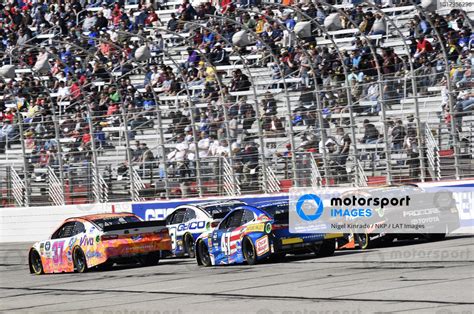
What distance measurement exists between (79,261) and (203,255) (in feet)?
8.52

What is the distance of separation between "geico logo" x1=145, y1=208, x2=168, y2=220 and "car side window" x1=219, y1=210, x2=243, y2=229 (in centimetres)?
983

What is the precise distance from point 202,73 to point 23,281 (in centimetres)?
1338

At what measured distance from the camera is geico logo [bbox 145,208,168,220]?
30.1m

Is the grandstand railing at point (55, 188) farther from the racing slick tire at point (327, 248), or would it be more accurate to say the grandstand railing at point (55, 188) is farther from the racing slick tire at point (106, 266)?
the racing slick tire at point (327, 248)

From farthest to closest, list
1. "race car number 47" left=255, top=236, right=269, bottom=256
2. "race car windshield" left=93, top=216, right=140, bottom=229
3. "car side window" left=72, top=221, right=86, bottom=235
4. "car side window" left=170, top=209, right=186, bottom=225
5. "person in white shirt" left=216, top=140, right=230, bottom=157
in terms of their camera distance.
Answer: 1. "person in white shirt" left=216, top=140, right=230, bottom=157
2. "car side window" left=170, top=209, right=186, bottom=225
3. "car side window" left=72, top=221, right=86, bottom=235
4. "race car windshield" left=93, top=216, right=140, bottom=229
5. "race car number 47" left=255, top=236, right=269, bottom=256

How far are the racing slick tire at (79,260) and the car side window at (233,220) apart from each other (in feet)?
9.78

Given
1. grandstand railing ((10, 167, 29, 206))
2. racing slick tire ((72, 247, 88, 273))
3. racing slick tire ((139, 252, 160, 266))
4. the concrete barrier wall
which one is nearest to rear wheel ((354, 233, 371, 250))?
racing slick tire ((139, 252, 160, 266))

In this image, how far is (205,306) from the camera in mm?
13383

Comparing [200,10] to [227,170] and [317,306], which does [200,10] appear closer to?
[227,170]

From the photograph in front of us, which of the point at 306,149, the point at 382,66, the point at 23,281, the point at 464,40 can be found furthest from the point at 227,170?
the point at 23,281

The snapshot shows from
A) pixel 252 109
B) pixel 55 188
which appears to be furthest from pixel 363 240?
pixel 55 188

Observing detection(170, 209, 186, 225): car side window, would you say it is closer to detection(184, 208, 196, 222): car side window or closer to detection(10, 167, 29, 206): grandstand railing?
detection(184, 208, 196, 222): car side window

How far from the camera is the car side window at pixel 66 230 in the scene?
72.8 ft

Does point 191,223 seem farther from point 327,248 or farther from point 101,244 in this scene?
point 327,248
